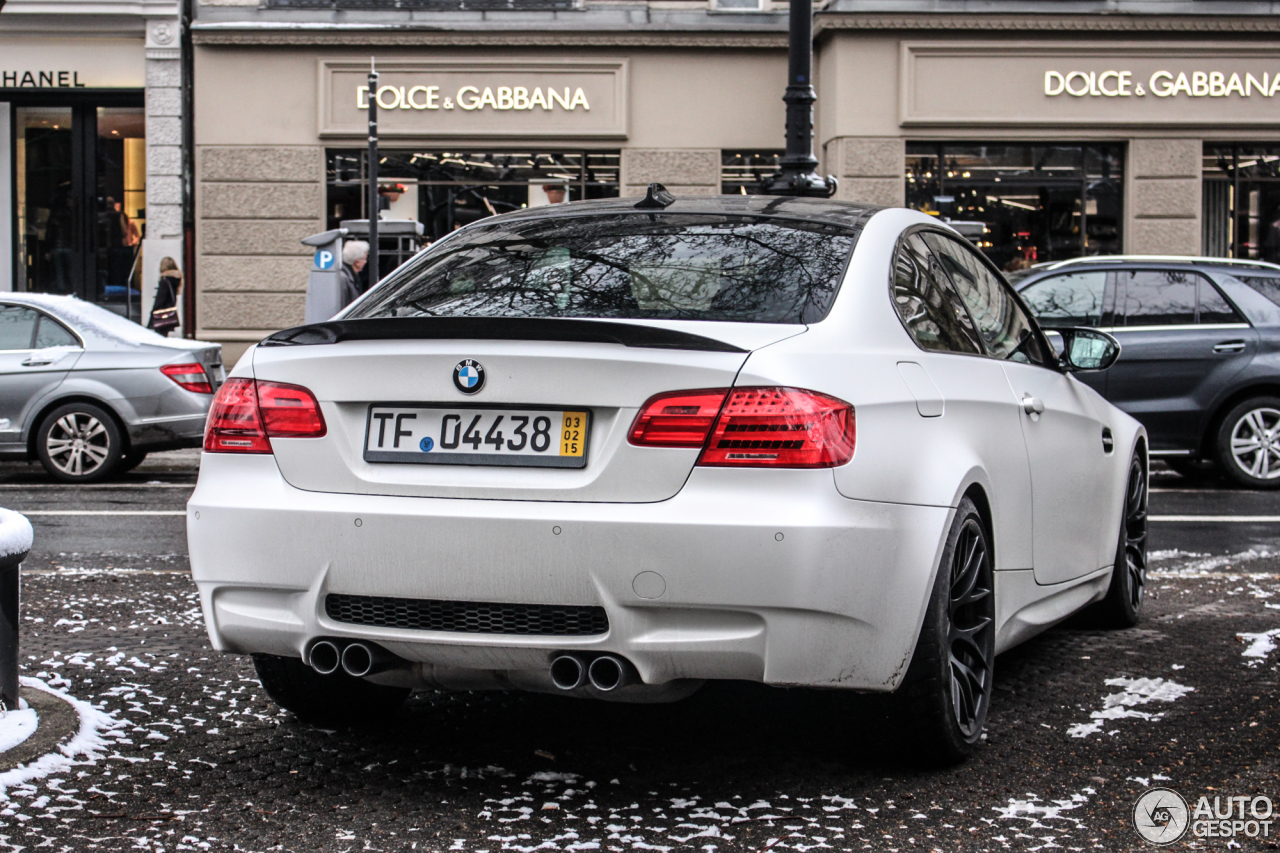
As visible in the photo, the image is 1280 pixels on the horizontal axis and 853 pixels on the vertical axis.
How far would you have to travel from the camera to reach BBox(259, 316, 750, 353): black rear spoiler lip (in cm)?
355

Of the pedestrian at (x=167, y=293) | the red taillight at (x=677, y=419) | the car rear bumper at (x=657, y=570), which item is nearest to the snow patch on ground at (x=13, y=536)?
the car rear bumper at (x=657, y=570)

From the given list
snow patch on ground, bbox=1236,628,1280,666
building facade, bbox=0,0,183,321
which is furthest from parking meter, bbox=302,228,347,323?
snow patch on ground, bbox=1236,628,1280,666

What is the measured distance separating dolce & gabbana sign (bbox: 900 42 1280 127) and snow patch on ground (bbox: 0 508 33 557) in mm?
16785

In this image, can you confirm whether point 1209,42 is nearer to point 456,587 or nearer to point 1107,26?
point 1107,26

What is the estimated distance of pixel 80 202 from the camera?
21.5m

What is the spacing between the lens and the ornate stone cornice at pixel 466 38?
2033 centimetres

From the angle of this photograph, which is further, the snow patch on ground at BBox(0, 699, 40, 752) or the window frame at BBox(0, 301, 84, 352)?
the window frame at BBox(0, 301, 84, 352)

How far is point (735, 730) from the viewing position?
447 cm

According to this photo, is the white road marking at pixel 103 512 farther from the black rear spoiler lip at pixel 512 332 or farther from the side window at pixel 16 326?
the black rear spoiler lip at pixel 512 332

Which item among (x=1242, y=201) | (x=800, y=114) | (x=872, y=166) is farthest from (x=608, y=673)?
(x=1242, y=201)

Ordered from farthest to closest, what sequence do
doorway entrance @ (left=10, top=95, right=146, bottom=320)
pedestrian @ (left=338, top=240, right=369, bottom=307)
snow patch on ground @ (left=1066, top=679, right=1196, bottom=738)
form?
doorway entrance @ (left=10, top=95, right=146, bottom=320) → pedestrian @ (left=338, top=240, right=369, bottom=307) → snow patch on ground @ (left=1066, top=679, right=1196, bottom=738)

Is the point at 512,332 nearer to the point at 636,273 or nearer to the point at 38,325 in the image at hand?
the point at 636,273

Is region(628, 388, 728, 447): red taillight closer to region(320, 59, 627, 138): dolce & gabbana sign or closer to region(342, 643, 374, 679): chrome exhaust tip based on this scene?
region(342, 643, 374, 679): chrome exhaust tip

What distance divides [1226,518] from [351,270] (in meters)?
9.68
